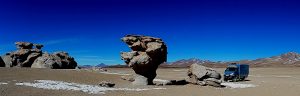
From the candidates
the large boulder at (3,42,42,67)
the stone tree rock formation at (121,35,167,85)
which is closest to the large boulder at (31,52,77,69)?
the large boulder at (3,42,42,67)

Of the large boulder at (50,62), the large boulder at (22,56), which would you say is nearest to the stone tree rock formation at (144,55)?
the large boulder at (50,62)

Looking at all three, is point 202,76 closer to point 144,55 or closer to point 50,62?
point 144,55

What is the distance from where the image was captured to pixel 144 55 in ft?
148

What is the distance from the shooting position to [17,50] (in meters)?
76.1

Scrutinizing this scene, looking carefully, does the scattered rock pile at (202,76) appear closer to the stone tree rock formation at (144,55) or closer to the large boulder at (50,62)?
the stone tree rock formation at (144,55)

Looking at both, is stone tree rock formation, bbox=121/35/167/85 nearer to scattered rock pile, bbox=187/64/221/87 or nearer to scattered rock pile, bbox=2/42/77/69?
scattered rock pile, bbox=187/64/221/87

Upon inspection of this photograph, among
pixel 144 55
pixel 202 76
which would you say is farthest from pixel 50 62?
pixel 202 76

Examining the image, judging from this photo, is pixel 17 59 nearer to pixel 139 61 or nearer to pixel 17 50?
pixel 17 50

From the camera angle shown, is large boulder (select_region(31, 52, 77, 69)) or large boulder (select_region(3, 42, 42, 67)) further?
large boulder (select_region(3, 42, 42, 67))

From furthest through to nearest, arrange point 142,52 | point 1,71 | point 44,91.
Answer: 1. point 142,52
2. point 1,71
3. point 44,91

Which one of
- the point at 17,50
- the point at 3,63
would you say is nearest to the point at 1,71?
the point at 3,63

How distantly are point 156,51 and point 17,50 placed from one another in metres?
40.2

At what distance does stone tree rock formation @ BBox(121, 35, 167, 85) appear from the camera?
147 feet

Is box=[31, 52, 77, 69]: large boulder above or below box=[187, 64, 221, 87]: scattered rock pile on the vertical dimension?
above
